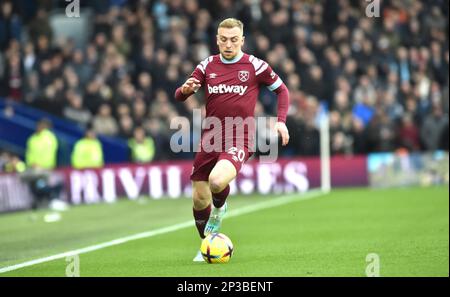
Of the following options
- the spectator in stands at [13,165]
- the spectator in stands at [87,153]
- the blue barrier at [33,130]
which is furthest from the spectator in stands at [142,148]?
the spectator in stands at [13,165]

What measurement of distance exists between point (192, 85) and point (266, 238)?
Answer: 3.49 m

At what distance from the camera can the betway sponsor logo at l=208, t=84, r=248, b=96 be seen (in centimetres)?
1107

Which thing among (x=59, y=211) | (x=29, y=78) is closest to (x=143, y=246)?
(x=59, y=211)

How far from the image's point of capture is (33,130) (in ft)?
80.6

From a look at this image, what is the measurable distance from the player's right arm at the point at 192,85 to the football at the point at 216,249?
148 centimetres

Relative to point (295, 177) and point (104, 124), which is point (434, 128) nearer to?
point (295, 177)

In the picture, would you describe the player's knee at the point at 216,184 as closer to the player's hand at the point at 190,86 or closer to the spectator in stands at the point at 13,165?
the player's hand at the point at 190,86

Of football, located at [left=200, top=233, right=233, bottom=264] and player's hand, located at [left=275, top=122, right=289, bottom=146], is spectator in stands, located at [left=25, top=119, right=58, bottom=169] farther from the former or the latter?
player's hand, located at [left=275, top=122, right=289, bottom=146]

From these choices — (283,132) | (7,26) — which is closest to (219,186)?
(283,132)

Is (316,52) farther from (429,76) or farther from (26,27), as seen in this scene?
(26,27)

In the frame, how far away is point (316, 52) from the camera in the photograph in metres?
26.6

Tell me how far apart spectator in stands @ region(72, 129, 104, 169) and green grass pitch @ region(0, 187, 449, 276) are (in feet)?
6.60

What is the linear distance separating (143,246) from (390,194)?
1057 centimetres

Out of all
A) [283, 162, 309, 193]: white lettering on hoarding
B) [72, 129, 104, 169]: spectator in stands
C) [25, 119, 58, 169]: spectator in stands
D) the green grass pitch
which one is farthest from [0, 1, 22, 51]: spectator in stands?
[283, 162, 309, 193]: white lettering on hoarding
